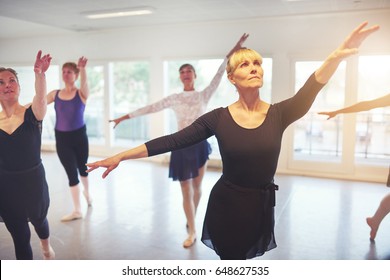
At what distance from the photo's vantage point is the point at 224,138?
1245mm

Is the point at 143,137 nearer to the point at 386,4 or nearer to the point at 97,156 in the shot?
the point at 97,156

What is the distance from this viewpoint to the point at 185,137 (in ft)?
4.20

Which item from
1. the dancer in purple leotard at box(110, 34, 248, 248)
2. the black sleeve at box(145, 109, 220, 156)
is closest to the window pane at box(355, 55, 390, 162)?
the dancer in purple leotard at box(110, 34, 248, 248)

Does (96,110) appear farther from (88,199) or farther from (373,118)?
(373,118)

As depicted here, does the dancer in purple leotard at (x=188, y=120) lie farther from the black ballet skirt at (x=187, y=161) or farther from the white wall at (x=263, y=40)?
the white wall at (x=263, y=40)

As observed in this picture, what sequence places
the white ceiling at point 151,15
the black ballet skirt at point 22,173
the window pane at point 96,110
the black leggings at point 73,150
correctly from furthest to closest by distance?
the window pane at point 96,110 → the black leggings at point 73,150 → the white ceiling at point 151,15 → the black ballet skirt at point 22,173

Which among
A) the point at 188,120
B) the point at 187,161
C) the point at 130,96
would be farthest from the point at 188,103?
the point at 130,96

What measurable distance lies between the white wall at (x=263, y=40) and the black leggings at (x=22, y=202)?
66 cm

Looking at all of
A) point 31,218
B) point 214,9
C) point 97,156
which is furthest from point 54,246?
point 214,9

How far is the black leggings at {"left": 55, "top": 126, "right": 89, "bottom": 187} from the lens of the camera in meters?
2.43

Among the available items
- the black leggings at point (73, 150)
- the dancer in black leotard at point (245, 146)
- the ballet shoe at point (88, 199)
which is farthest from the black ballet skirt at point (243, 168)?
the ballet shoe at point (88, 199)

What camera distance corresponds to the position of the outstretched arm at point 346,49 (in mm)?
1064

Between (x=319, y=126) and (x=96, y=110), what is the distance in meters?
2.04

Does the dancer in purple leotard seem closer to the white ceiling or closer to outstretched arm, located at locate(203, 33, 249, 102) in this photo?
outstretched arm, located at locate(203, 33, 249, 102)
